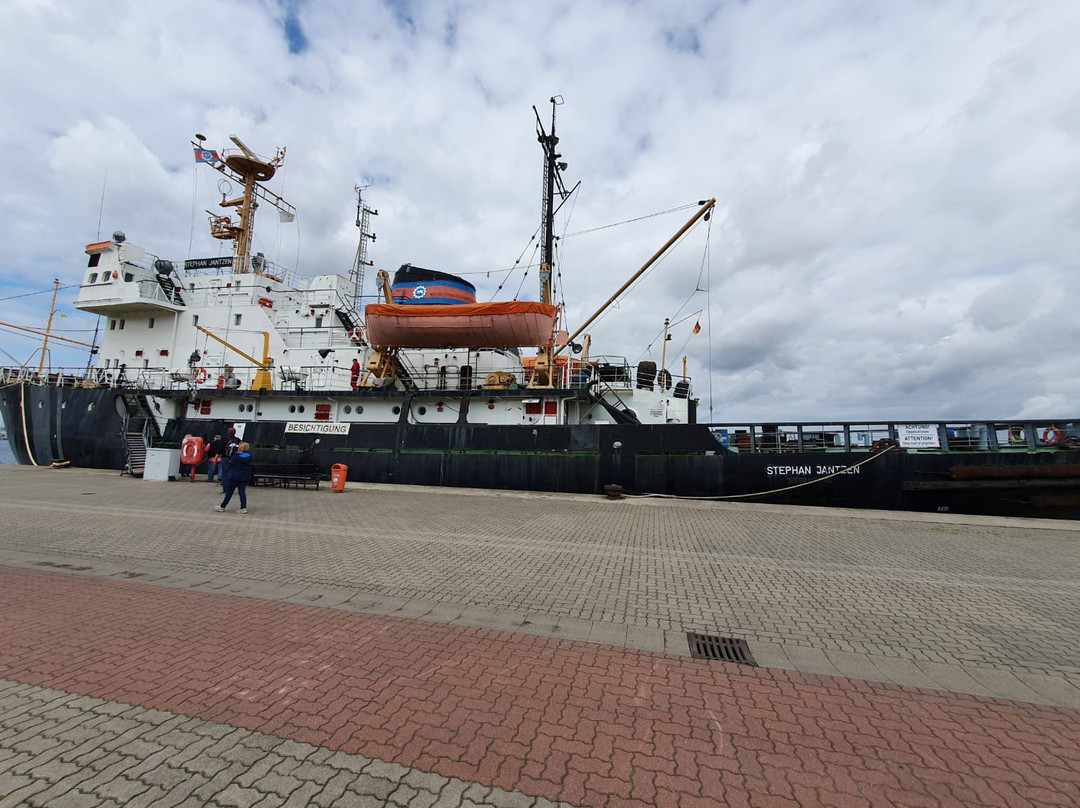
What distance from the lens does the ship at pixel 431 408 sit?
12.2m

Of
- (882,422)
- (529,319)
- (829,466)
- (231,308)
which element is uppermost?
(231,308)

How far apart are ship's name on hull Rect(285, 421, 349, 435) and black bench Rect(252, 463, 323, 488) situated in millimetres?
2358

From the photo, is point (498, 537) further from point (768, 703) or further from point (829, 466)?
point (829, 466)

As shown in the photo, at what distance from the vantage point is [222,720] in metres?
2.69

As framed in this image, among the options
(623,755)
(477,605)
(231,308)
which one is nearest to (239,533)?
(477,605)

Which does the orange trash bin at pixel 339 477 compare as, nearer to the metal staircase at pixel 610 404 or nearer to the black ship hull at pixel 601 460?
the black ship hull at pixel 601 460

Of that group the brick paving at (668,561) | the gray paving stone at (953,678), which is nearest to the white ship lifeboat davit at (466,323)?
the brick paving at (668,561)

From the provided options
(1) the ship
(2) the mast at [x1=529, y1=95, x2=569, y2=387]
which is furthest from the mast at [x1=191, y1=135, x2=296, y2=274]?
(2) the mast at [x1=529, y1=95, x2=569, y2=387]

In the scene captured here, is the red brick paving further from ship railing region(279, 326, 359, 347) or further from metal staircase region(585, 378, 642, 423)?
ship railing region(279, 326, 359, 347)

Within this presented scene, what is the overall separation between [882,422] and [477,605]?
1208 cm

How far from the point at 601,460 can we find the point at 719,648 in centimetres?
1073

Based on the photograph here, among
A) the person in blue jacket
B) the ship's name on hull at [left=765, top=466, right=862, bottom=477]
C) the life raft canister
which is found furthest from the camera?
the life raft canister

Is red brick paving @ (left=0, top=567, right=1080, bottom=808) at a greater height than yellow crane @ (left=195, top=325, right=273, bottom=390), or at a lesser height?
lesser

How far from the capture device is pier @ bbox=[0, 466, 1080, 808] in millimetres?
2250
